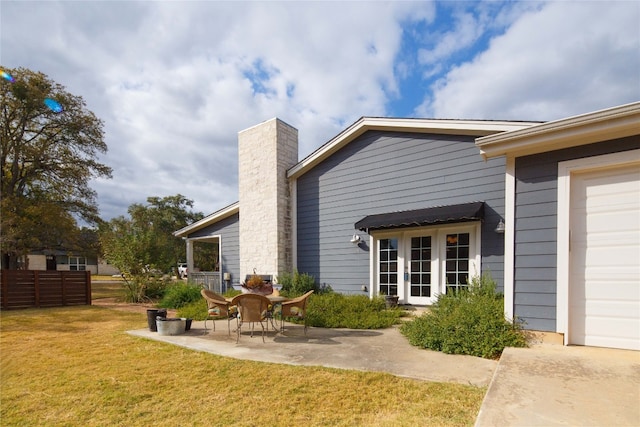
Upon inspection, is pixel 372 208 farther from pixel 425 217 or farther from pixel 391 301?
pixel 391 301

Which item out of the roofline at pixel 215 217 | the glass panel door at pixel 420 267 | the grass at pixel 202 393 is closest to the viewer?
the grass at pixel 202 393

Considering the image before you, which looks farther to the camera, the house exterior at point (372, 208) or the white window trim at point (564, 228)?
the house exterior at point (372, 208)

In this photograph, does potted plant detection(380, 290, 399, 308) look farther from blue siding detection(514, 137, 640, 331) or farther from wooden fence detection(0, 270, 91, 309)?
wooden fence detection(0, 270, 91, 309)

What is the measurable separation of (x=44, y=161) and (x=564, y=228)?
22.7m

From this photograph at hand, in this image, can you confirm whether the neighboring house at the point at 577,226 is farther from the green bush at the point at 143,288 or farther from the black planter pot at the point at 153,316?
the green bush at the point at 143,288

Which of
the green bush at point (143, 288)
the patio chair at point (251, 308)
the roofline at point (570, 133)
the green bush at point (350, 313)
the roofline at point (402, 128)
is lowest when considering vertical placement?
the green bush at point (143, 288)

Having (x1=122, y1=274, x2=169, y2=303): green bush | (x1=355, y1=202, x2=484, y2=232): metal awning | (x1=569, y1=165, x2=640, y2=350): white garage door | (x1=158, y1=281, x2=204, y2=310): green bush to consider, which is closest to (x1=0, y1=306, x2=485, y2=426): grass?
(x1=569, y1=165, x2=640, y2=350): white garage door

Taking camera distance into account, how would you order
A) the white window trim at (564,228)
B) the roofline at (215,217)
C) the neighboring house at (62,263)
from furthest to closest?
the neighboring house at (62,263) → the roofline at (215,217) → the white window trim at (564,228)

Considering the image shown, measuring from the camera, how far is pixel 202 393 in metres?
3.34

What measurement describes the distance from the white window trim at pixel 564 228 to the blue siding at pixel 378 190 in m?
2.62

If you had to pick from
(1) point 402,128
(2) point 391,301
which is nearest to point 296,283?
(2) point 391,301

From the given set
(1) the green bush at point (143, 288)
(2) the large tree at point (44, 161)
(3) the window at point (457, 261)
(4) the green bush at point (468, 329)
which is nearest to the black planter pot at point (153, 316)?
(4) the green bush at point (468, 329)

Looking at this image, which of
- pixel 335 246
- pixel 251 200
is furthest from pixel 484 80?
pixel 251 200

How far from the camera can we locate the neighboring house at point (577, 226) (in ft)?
12.3
